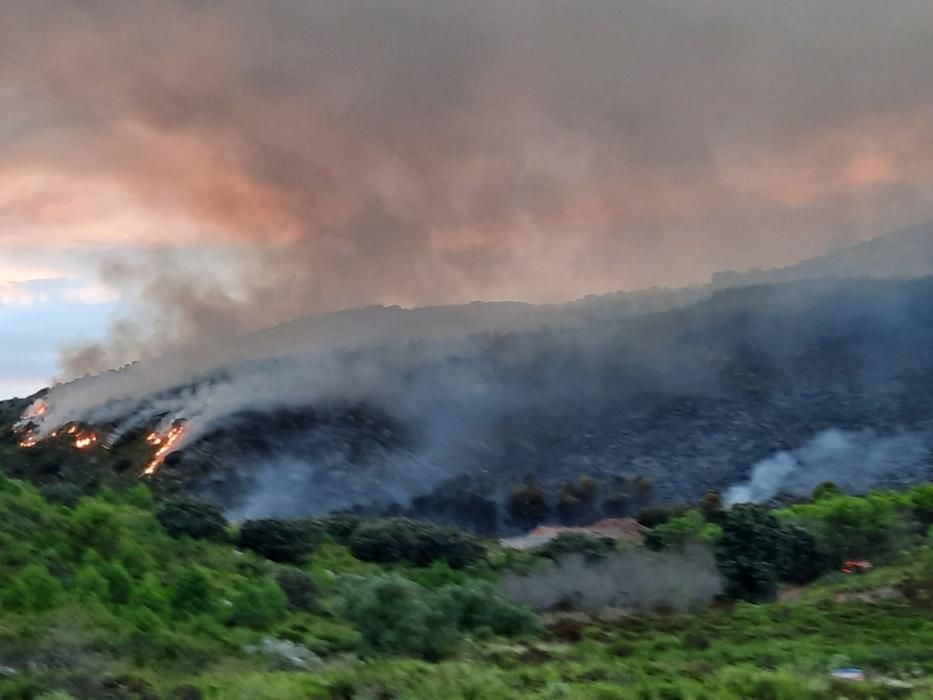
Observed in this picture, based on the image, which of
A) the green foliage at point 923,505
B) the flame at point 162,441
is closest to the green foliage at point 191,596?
the green foliage at point 923,505

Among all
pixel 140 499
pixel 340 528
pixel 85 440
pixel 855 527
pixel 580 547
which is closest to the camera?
pixel 140 499

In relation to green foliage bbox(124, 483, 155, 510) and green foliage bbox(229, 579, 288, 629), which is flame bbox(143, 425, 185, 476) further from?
green foliage bbox(229, 579, 288, 629)

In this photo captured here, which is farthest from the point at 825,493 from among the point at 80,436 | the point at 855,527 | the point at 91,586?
the point at 80,436

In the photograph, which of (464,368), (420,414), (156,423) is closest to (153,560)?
(156,423)

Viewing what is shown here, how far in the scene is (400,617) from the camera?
28.8 metres

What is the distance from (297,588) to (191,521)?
13.1 m

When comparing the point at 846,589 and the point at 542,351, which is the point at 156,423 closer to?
the point at 542,351

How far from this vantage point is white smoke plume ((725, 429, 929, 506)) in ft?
330

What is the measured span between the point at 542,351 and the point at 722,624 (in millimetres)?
111897

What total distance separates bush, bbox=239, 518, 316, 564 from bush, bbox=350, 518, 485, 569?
10.5 ft

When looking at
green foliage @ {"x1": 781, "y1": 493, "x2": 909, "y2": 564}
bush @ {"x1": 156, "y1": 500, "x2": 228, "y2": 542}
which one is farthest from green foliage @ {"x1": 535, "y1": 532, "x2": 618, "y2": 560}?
bush @ {"x1": 156, "y1": 500, "x2": 228, "y2": 542}

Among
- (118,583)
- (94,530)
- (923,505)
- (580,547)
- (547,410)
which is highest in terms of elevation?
(547,410)

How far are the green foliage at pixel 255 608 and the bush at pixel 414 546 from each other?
69.5 ft

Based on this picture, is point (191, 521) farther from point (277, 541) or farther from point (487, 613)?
point (487, 613)
